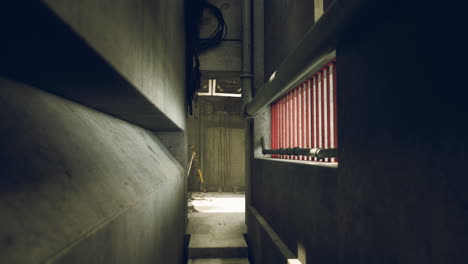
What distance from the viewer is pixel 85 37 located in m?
0.69

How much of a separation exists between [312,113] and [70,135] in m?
1.72

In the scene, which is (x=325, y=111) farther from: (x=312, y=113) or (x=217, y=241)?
(x=217, y=241)

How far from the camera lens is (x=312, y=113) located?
2.13 meters

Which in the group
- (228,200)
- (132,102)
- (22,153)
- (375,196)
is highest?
(132,102)

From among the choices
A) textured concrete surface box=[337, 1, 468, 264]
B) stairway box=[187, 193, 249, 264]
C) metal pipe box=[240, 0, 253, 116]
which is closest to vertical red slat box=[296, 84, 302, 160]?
textured concrete surface box=[337, 1, 468, 264]

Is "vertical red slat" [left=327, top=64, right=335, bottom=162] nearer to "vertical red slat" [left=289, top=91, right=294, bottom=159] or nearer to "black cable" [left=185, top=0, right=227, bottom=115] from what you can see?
"vertical red slat" [left=289, top=91, right=294, bottom=159]

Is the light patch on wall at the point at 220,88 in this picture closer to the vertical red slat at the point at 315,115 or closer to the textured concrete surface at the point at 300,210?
the textured concrete surface at the point at 300,210

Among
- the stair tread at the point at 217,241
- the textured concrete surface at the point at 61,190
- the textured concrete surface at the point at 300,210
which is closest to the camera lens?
the textured concrete surface at the point at 61,190

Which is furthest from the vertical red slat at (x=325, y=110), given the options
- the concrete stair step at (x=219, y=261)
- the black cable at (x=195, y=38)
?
the black cable at (x=195, y=38)

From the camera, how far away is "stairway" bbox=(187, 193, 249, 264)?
3707mm

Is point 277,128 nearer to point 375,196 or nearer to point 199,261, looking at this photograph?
point 199,261

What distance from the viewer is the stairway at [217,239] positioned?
12.2 feet

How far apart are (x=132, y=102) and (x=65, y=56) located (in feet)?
2.26

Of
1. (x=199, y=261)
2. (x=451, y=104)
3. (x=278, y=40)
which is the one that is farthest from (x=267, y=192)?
(x=451, y=104)
